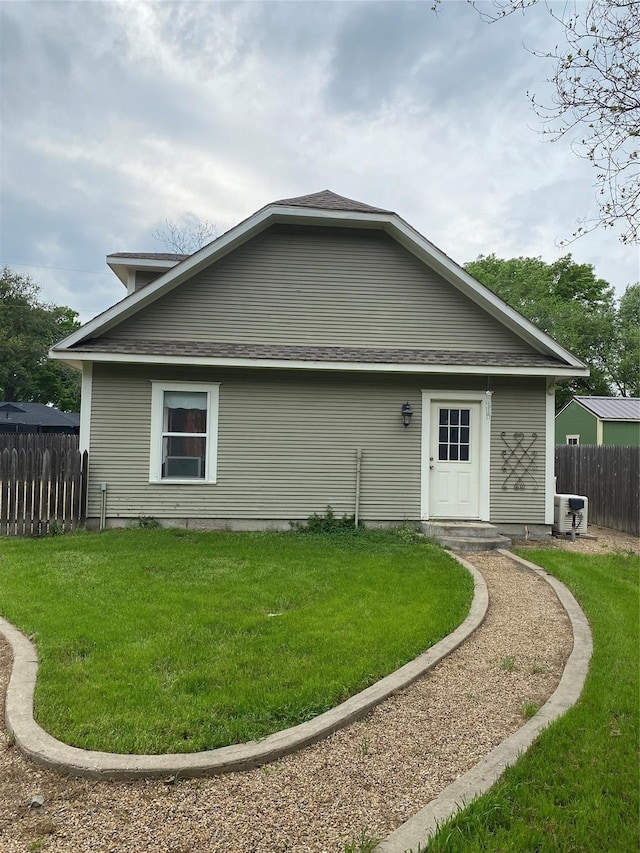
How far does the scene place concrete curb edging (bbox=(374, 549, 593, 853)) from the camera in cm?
213

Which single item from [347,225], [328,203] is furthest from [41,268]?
[347,225]

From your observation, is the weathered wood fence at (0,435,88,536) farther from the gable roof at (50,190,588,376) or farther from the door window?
the door window

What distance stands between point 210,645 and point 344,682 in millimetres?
1146

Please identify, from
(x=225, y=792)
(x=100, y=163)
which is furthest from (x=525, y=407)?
(x=100, y=163)

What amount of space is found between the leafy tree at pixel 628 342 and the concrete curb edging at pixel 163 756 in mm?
39112

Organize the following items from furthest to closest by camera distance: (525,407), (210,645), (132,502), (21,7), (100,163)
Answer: (100,163) < (525,407) < (132,502) < (21,7) < (210,645)

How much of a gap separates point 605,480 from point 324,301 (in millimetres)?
7991

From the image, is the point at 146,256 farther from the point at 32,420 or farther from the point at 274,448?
the point at 32,420

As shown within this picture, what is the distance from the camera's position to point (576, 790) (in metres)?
2.45

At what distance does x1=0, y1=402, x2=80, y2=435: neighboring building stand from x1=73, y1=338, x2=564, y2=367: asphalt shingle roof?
70.1 feet

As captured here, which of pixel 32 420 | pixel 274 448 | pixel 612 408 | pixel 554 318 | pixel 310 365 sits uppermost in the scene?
pixel 554 318

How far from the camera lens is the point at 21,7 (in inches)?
299

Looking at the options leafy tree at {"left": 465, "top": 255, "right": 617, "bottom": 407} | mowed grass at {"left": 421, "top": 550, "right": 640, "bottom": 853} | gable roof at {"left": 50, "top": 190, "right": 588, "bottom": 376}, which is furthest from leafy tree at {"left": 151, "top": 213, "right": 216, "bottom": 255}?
mowed grass at {"left": 421, "top": 550, "right": 640, "bottom": 853}

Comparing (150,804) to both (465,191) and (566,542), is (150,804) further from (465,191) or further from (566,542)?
(465,191)
